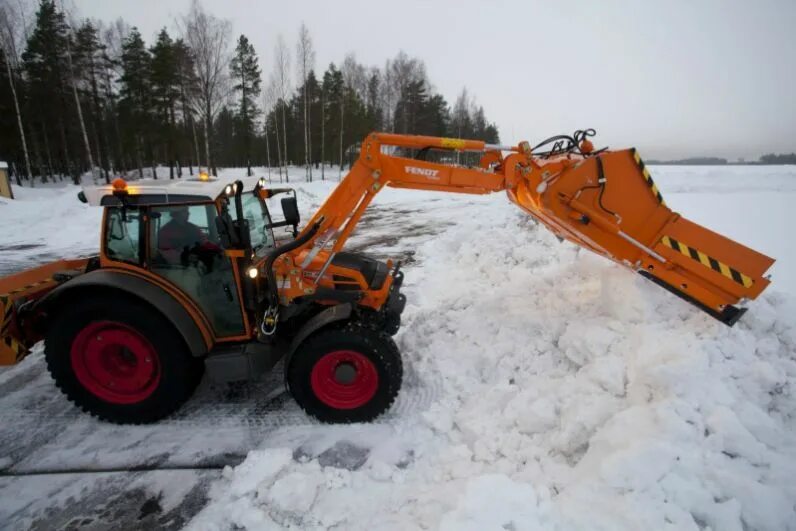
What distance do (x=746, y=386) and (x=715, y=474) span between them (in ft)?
2.72

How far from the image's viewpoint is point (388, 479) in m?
2.85

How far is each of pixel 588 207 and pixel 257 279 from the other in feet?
9.35

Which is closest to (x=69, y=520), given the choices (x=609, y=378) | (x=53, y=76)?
(x=609, y=378)

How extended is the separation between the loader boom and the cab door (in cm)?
46

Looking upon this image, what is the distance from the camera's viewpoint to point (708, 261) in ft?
10.5

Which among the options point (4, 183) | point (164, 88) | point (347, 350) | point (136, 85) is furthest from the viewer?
point (136, 85)

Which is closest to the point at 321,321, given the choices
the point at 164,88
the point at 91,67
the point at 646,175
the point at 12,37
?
A: the point at 646,175

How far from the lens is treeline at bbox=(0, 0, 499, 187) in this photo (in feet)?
73.0

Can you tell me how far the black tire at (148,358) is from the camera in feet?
10.8

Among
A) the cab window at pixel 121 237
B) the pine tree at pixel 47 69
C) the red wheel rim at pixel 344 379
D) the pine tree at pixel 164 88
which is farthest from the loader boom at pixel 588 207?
the pine tree at pixel 164 88

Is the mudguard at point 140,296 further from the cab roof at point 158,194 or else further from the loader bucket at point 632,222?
the loader bucket at point 632,222

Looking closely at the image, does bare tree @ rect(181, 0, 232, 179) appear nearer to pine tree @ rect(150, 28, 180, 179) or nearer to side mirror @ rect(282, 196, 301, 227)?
pine tree @ rect(150, 28, 180, 179)

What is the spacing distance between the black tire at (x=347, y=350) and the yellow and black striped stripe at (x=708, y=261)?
242 cm

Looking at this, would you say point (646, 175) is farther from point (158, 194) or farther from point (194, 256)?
point (158, 194)
